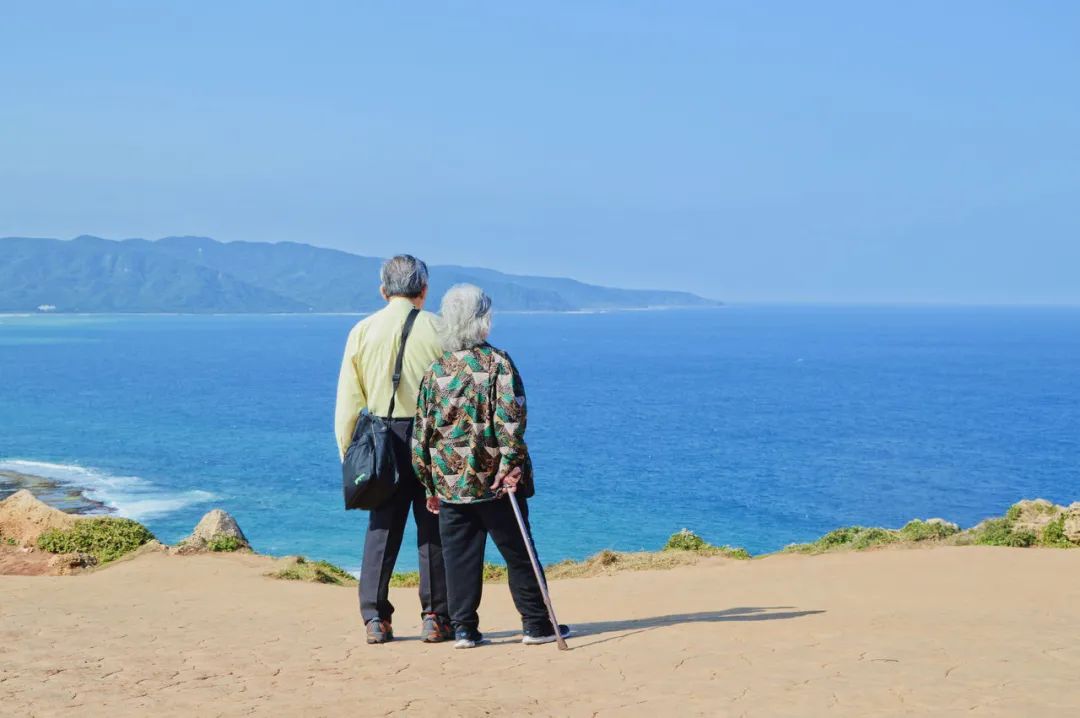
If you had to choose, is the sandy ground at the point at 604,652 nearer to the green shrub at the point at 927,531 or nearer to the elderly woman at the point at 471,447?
the elderly woman at the point at 471,447

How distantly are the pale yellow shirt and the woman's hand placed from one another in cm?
80

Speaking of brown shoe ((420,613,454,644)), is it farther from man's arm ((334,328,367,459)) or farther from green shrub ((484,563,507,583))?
green shrub ((484,563,507,583))

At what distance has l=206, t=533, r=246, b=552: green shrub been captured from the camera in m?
13.2

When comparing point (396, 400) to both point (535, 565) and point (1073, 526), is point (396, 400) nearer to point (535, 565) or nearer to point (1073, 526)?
point (535, 565)

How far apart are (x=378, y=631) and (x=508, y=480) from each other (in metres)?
1.56

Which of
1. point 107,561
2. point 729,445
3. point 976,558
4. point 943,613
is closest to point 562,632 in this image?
point 943,613

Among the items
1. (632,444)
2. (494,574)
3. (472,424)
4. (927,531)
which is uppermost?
(472,424)

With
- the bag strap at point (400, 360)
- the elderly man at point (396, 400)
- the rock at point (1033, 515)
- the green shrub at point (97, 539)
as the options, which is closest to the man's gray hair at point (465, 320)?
the elderly man at point (396, 400)

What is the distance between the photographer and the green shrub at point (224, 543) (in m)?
13.2

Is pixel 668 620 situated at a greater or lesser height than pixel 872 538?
greater

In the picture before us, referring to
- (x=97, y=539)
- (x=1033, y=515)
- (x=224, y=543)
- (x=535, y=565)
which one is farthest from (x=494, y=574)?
(x=535, y=565)

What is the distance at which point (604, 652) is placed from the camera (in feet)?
22.1

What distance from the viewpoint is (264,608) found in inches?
367

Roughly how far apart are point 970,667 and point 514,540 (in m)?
2.72
